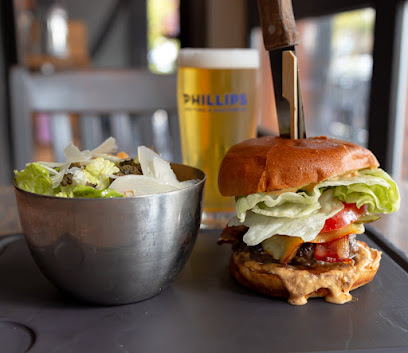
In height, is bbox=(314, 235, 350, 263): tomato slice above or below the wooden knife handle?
below

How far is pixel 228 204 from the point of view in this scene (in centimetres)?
124

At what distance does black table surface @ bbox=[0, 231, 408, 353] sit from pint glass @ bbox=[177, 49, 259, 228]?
41cm

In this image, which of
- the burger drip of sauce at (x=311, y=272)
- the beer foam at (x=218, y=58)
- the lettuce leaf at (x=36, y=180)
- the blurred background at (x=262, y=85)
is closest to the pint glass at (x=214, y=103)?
the beer foam at (x=218, y=58)

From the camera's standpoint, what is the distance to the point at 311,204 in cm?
77

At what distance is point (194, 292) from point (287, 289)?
0.15m

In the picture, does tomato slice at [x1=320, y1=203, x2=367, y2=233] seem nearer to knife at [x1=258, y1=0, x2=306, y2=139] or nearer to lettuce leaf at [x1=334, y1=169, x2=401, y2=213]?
lettuce leaf at [x1=334, y1=169, x2=401, y2=213]

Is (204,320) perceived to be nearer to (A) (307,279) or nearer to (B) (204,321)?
(B) (204,321)

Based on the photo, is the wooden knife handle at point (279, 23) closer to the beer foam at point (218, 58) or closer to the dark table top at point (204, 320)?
the beer foam at point (218, 58)

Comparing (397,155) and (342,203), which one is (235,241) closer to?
(342,203)

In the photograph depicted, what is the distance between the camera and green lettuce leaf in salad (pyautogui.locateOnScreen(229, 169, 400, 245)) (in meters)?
0.76

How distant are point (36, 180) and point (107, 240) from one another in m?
0.16

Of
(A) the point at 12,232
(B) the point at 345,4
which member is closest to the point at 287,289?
(A) the point at 12,232

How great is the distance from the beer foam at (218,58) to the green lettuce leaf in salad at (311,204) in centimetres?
44

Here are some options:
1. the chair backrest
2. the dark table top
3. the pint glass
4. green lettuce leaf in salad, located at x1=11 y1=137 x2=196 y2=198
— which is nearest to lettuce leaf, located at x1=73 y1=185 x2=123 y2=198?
green lettuce leaf in salad, located at x1=11 y1=137 x2=196 y2=198
